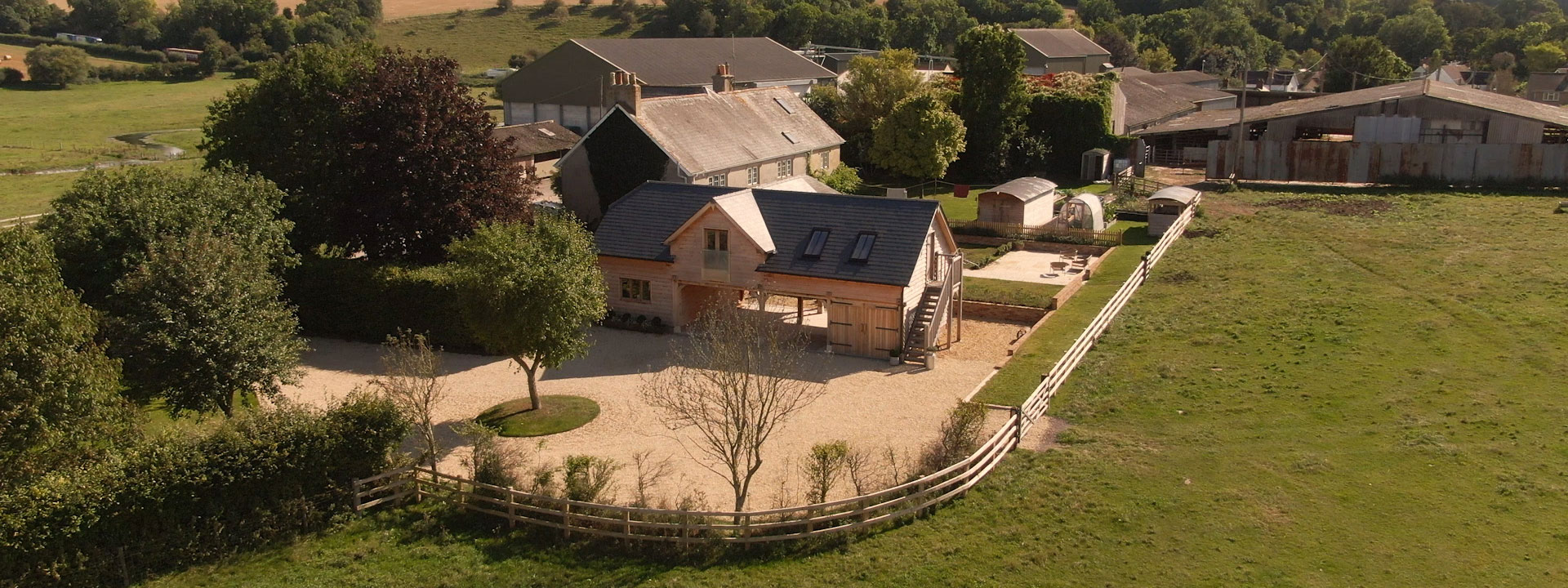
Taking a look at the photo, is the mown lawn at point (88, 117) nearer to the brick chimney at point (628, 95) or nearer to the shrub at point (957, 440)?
the brick chimney at point (628, 95)

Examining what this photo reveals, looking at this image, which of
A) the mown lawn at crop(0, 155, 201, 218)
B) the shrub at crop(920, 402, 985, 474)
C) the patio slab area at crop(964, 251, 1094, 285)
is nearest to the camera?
the shrub at crop(920, 402, 985, 474)

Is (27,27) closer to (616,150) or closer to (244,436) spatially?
(616,150)

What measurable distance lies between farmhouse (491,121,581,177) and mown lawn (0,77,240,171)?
16931 millimetres

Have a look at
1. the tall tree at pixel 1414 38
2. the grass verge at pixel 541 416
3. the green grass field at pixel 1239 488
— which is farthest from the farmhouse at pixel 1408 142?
the tall tree at pixel 1414 38

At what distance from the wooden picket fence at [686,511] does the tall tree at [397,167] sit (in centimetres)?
1160

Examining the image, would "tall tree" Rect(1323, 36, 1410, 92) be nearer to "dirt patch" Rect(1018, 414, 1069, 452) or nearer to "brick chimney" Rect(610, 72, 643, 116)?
"brick chimney" Rect(610, 72, 643, 116)

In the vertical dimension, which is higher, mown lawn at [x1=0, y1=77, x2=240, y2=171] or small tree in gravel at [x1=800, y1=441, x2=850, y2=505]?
mown lawn at [x1=0, y1=77, x2=240, y2=171]

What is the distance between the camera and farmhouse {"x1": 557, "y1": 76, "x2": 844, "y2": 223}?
4072cm

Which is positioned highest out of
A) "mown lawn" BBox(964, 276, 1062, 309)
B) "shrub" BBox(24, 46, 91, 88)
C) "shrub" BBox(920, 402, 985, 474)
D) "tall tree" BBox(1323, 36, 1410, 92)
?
"tall tree" BBox(1323, 36, 1410, 92)

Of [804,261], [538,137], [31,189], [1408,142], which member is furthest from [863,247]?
[31,189]

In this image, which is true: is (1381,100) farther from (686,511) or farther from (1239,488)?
(686,511)

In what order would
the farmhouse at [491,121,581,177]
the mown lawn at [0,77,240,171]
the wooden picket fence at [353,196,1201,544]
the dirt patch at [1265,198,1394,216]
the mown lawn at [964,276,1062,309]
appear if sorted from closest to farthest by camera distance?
1. the wooden picket fence at [353,196,1201,544]
2. the mown lawn at [964,276,1062,309]
3. the dirt patch at [1265,198,1394,216]
4. the farmhouse at [491,121,581,177]
5. the mown lawn at [0,77,240,171]

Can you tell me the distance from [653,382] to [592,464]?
579cm

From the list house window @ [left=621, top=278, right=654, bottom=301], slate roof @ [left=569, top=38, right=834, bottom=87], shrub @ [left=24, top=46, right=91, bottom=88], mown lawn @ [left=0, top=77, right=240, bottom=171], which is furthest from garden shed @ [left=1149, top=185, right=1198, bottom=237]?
shrub @ [left=24, top=46, right=91, bottom=88]
